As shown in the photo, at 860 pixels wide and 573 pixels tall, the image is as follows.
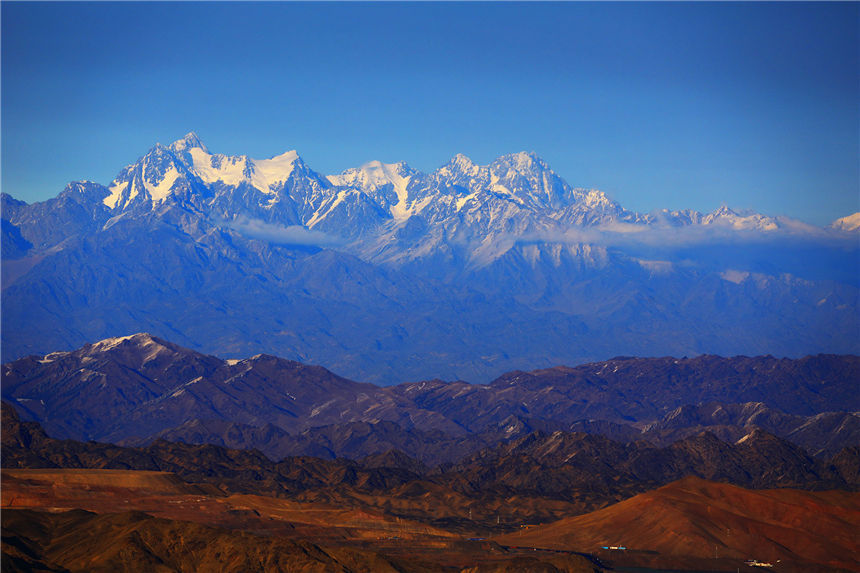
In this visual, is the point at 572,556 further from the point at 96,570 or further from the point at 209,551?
the point at 96,570

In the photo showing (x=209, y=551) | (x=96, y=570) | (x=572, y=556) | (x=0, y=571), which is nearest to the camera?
(x=0, y=571)

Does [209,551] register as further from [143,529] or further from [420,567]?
[420,567]

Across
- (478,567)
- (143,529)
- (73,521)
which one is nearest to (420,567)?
(478,567)

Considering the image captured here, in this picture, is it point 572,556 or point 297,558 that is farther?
point 572,556

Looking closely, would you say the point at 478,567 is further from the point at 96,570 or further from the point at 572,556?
the point at 96,570

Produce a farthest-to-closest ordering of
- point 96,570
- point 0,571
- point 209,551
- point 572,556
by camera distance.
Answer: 1. point 572,556
2. point 209,551
3. point 96,570
4. point 0,571

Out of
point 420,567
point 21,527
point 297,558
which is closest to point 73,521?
point 21,527

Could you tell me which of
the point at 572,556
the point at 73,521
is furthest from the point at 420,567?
the point at 73,521

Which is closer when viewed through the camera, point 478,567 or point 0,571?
point 0,571
